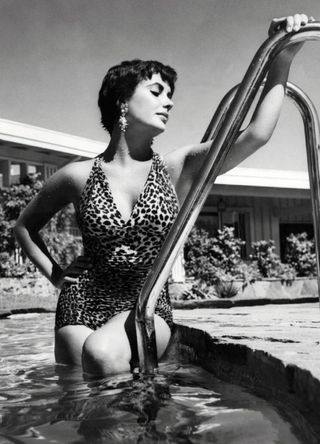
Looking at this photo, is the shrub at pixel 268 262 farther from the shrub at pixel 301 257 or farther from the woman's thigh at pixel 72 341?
the woman's thigh at pixel 72 341

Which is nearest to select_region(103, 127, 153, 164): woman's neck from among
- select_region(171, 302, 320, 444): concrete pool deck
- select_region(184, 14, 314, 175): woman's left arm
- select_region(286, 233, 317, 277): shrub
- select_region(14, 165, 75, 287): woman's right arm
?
select_region(14, 165, 75, 287): woman's right arm

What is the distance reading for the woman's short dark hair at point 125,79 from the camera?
256 cm

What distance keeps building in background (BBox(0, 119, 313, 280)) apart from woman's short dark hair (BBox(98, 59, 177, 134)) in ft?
31.2

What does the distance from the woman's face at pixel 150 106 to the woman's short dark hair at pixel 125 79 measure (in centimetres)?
3

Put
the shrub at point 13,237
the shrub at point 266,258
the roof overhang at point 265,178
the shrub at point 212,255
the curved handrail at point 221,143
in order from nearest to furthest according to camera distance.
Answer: the curved handrail at point 221,143
the shrub at point 13,237
the shrub at point 212,255
the shrub at point 266,258
the roof overhang at point 265,178

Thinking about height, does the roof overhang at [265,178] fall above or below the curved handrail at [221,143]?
above

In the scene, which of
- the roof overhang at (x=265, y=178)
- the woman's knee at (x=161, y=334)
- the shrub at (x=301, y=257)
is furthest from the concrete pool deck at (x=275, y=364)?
the roof overhang at (x=265, y=178)

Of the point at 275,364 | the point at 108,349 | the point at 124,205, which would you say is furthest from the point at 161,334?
the point at 275,364

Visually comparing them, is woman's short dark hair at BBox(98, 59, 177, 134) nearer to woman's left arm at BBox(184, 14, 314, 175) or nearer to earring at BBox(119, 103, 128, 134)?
earring at BBox(119, 103, 128, 134)

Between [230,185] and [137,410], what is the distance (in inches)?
587

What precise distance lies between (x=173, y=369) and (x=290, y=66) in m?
1.37

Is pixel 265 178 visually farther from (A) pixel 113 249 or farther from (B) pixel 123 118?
(A) pixel 113 249

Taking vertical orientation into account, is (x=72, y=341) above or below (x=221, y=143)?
below

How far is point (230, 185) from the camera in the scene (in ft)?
54.0
